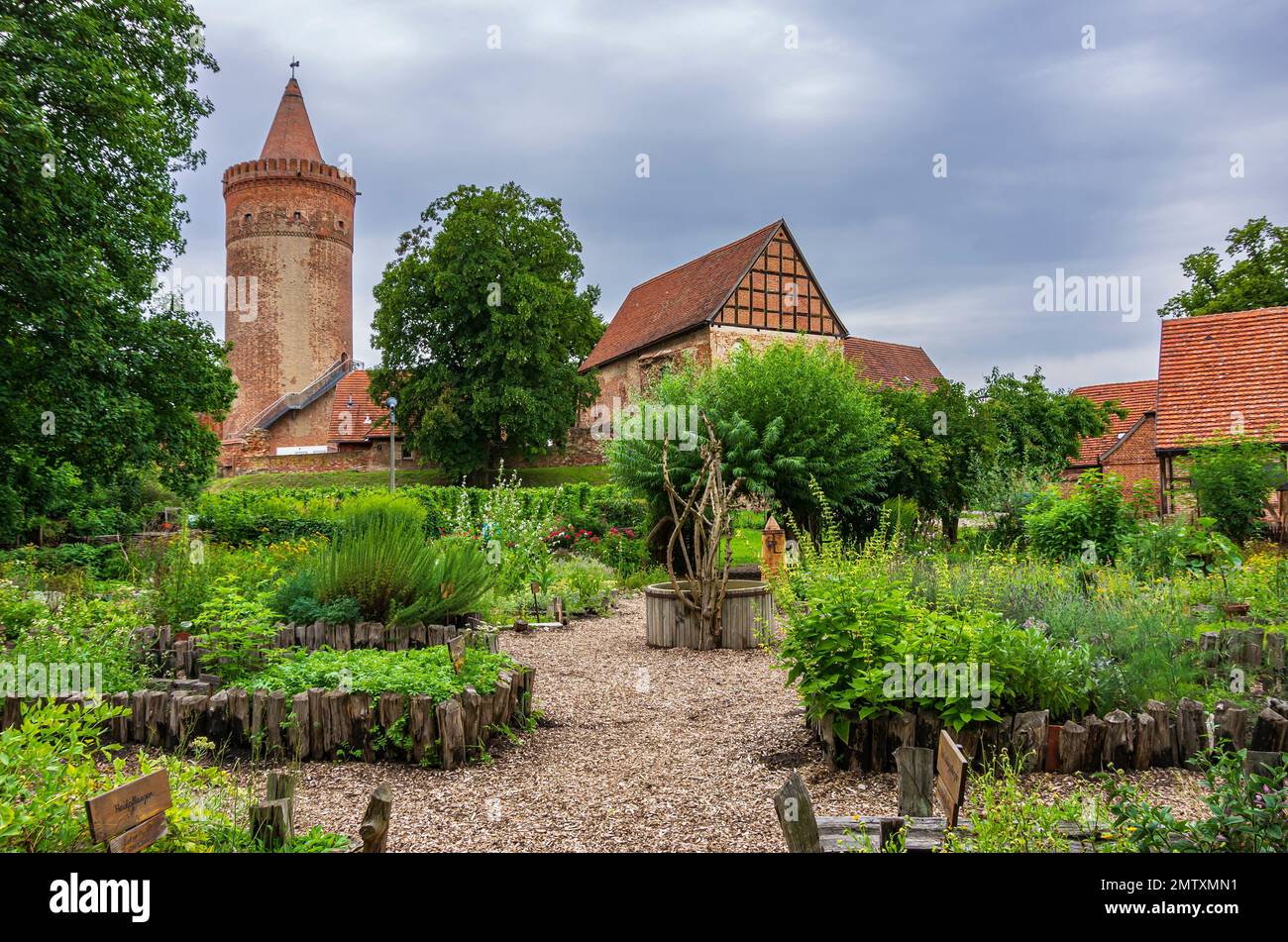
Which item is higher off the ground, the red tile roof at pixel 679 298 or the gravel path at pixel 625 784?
the red tile roof at pixel 679 298

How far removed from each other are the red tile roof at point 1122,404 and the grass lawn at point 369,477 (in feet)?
68.7

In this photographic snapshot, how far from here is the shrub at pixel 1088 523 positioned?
11711 millimetres

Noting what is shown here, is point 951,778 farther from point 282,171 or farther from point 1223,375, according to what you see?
point 282,171

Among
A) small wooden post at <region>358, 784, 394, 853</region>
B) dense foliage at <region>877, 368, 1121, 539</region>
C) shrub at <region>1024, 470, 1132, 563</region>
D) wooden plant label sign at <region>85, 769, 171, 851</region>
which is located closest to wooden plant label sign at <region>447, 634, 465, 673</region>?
small wooden post at <region>358, 784, 394, 853</region>

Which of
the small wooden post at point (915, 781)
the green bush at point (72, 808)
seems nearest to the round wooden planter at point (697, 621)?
the small wooden post at point (915, 781)

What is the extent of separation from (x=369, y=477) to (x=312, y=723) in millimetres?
32408

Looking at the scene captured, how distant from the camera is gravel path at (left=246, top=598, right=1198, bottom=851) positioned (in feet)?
12.5

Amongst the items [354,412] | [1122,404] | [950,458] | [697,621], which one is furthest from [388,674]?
[1122,404]

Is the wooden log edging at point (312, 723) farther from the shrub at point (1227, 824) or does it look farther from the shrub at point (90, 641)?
the shrub at point (1227, 824)

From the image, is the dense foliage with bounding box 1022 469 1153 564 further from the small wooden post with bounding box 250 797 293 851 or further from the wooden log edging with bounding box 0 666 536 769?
the small wooden post with bounding box 250 797 293 851
